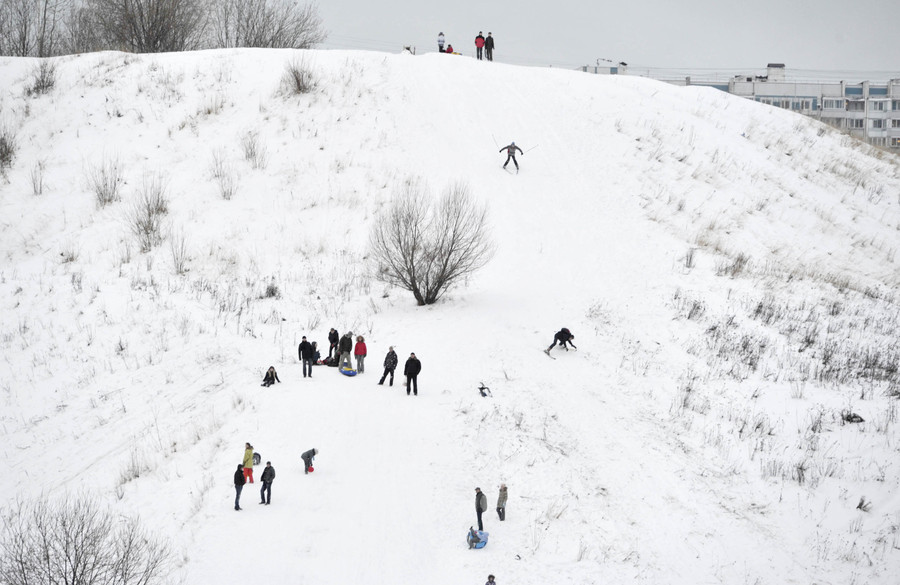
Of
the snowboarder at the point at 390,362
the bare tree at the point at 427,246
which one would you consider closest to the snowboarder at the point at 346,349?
the snowboarder at the point at 390,362

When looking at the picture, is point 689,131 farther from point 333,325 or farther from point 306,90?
point 333,325

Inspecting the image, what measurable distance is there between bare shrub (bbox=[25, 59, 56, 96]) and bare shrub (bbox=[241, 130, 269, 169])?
12.2 metres

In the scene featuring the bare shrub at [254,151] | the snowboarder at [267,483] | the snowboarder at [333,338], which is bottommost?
the snowboarder at [267,483]

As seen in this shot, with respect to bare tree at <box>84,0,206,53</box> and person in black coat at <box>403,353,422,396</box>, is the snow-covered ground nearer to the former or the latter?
person in black coat at <box>403,353,422,396</box>

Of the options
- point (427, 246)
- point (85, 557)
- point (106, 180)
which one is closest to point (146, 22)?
point (106, 180)

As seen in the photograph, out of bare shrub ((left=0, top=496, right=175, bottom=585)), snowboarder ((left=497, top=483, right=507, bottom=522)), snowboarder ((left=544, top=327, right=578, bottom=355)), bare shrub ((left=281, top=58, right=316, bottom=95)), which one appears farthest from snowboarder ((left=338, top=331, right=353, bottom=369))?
bare shrub ((left=281, top=58, right=316, bottom=95))

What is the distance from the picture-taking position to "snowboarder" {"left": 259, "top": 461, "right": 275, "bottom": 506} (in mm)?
12148

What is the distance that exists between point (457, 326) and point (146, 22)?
39004 mm

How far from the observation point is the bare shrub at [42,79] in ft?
110

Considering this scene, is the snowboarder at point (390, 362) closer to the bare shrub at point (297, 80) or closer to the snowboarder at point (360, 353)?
the snowboarder at point (360, 353)

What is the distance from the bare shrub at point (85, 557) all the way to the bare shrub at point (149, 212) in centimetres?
1483

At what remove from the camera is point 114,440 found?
1552 centimetres

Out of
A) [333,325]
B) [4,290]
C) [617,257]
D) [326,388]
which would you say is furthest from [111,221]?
[617,257]

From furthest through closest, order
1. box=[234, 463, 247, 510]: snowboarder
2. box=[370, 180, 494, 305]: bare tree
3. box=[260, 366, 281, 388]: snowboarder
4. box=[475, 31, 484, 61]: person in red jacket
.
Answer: box=[475, 31, 484, 61]: person in red jacket → box=[370, 180, 494, 305]: bare tree → box=[260, 366, 281, 388]: snowboarder → box=[234, 463, 247, 510]: snowboarder
